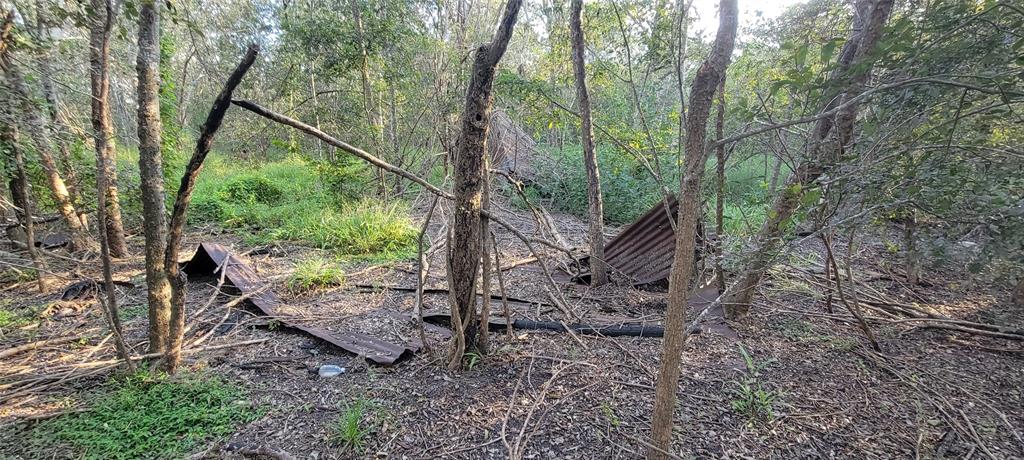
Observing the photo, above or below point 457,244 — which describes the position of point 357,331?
below

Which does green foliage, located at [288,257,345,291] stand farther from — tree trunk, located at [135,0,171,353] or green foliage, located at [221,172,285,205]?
green foliage, located at [221,172,285,205]

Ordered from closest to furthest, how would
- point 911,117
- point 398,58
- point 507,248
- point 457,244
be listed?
point 911,117 → point 457,244 → point 507,248 → point 398,58

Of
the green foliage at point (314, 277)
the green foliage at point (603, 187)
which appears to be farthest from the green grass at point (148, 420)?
the green foliage at point (603, 187)

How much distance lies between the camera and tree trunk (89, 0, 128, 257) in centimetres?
221

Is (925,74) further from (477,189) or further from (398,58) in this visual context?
(398,58)

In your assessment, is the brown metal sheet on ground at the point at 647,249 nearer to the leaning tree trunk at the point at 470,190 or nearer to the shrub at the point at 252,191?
the leaning tree trunk at the point at 470,190

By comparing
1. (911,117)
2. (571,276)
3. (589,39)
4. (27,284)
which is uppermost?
(589,39)

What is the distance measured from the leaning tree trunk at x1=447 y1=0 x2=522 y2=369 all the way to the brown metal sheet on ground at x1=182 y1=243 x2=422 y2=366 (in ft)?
1.75

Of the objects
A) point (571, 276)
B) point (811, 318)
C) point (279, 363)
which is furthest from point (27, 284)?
point (811, 318)

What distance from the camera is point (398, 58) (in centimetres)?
664

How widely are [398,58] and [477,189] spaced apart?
5286mm

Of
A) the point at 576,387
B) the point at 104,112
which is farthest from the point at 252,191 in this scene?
the point at 576,387

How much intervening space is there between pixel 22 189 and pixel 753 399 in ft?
19.4

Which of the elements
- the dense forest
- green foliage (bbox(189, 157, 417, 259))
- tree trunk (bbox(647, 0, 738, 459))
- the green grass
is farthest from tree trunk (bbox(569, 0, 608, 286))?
the green grass
